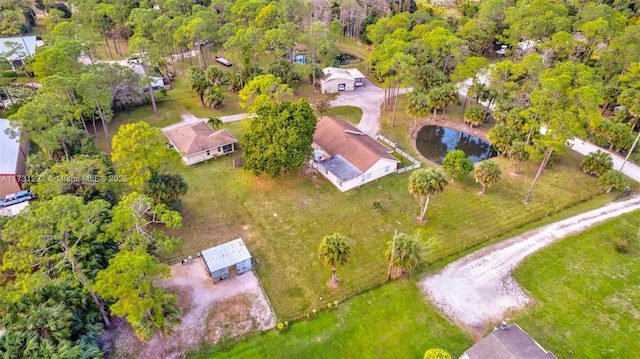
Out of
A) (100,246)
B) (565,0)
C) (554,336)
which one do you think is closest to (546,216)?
(554,336)

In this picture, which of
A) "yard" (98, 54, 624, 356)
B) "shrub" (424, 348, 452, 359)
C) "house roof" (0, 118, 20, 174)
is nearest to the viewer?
"shrub" (424, 348, 452, 359)

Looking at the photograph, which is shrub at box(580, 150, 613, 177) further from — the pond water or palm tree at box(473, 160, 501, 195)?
palm tree at box(473, 160, 501, 195)

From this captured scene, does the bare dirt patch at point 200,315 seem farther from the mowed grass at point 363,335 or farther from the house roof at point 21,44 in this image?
the house roof at point 21,44

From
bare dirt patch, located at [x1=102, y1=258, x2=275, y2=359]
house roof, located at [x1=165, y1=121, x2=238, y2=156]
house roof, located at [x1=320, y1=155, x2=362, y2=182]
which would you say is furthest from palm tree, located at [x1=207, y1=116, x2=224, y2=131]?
bare dirt patch, located at [x1=102, y1=258, x2=275, y2=359]

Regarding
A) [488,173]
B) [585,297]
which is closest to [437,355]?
[585,297]

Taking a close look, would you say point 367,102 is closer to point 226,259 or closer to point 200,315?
point 226,259
